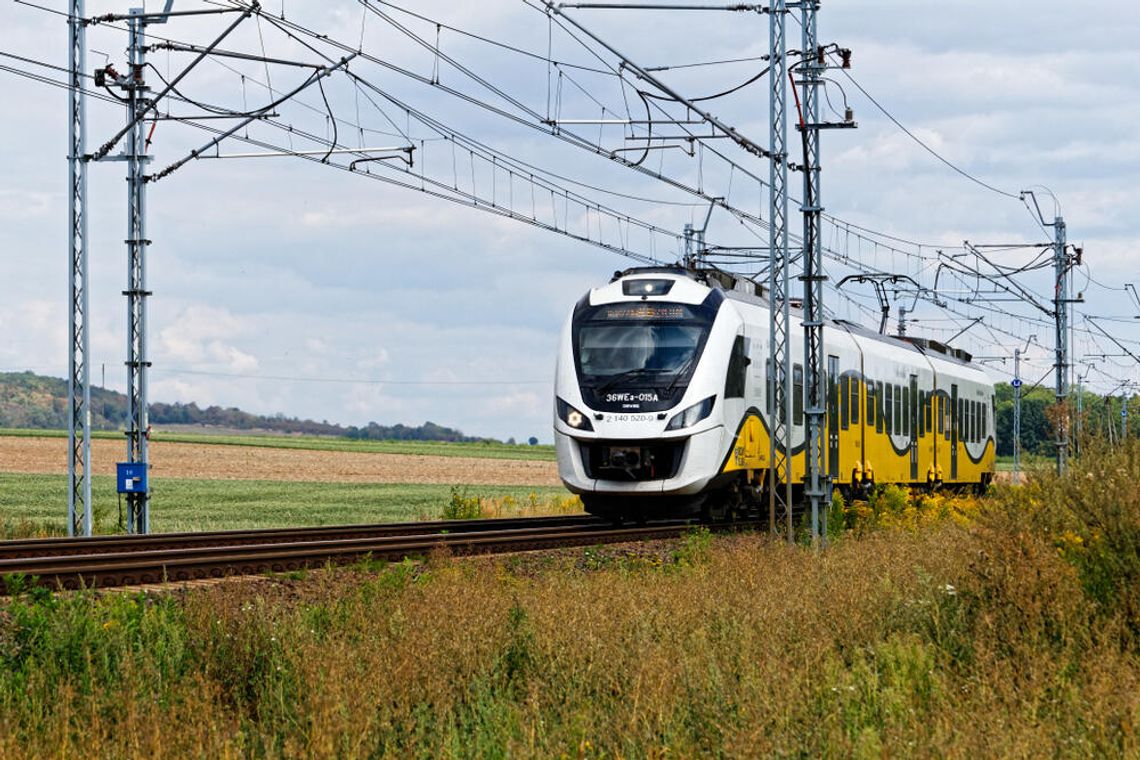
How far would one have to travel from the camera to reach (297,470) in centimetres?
6538

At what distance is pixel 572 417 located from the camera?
22766 millimetres

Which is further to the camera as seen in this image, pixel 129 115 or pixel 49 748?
pixel 129 115

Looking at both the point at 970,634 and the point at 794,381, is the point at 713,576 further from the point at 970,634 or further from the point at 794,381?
the point at 794,381

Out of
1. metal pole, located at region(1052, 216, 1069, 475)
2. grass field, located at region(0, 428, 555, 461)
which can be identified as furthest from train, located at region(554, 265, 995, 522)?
grass field, located at region(0, 428, 555, 461)

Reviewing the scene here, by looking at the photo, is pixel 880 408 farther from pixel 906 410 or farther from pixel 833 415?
pixel 833 415

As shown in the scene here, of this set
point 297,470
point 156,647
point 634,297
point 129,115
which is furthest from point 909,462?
point 297,470

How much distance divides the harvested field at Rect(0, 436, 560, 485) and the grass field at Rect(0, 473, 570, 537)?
5.11 m

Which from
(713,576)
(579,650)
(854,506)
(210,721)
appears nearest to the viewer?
(210,721)

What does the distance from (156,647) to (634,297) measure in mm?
14431

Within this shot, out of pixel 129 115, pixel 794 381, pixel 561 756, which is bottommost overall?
pixel 561 756

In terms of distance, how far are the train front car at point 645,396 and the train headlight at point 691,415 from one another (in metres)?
0.02

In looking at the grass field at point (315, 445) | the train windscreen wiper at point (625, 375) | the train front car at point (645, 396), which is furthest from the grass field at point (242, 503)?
the grass field at point (315, 445)

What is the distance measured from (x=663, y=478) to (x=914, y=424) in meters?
14.2

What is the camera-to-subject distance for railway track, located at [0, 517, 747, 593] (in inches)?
575
